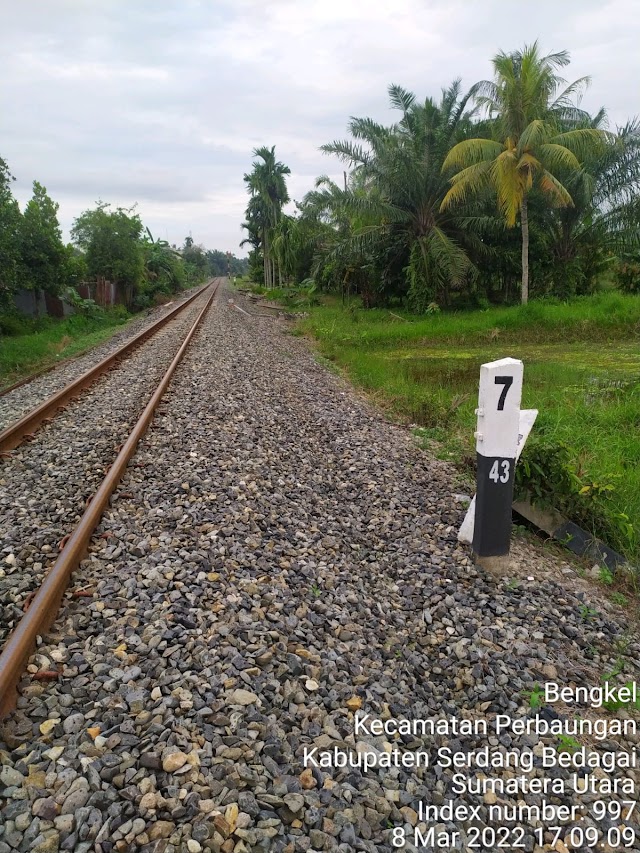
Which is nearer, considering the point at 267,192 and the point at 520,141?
the point at 520,141

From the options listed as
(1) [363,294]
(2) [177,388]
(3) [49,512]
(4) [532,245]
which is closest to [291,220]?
(1) [363,294]

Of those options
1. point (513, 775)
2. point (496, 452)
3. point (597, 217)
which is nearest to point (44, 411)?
point (496, 452)

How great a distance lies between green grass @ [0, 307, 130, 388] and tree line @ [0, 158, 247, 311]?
1076 millimetres

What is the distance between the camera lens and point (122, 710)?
2.34 meters

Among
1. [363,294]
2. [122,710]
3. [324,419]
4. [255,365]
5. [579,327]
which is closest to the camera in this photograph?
[122,710]

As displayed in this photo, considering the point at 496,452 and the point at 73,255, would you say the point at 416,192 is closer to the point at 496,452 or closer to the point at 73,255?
the point at 73,255

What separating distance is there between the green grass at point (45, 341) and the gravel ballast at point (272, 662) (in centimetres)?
836

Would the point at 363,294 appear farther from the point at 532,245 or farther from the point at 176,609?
the point at 176,609

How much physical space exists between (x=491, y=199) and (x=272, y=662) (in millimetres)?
23848

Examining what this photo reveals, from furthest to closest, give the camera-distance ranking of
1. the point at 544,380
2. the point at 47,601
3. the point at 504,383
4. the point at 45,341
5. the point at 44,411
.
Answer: the point at 45,341, the point at 544,380, the point at 44,411, the point at 504,383, the point at 47,601

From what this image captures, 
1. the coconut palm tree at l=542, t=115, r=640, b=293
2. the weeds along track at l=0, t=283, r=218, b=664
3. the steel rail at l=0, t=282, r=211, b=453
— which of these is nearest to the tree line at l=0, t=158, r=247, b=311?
the steel rail at l=0, t=282, r=211, b=453

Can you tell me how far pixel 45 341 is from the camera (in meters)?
15.8

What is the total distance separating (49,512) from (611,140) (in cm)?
2240

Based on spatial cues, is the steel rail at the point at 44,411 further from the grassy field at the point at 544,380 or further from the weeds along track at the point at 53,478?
the grassy field at the point at 544,380
